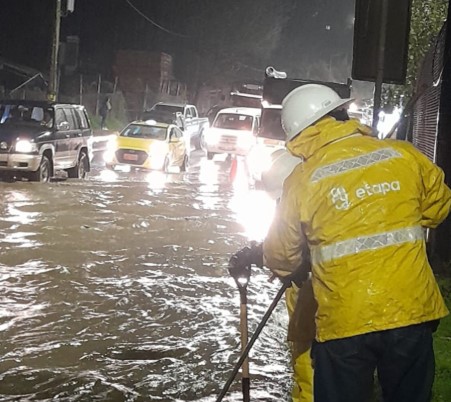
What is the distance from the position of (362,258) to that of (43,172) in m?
15.0

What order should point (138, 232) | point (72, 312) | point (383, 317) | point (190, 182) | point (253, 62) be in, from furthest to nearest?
point (253, 62) < point (190, 182) < point (138, 232) < point (72, 312) < point (383, 317)

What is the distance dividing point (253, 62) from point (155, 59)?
40.1 feet

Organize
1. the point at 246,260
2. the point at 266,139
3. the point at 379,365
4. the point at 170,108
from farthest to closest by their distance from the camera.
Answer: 1. the point at 170,108
2. the point at 266,139
3. the point at 246,260
4. the point at 379,365

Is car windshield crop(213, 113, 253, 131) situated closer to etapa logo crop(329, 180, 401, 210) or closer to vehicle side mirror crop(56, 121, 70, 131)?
vehicle side mirror crop(56, 121, 70, 131)

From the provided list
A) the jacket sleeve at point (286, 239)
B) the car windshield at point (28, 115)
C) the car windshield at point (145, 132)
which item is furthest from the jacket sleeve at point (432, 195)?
the car windshield at point (145, 132)

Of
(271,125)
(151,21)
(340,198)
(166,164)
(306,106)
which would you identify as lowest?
(166,164)

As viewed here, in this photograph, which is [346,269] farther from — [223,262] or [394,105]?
[394,105]

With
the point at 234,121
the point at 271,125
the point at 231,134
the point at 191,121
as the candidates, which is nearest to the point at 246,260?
the point at 271,125

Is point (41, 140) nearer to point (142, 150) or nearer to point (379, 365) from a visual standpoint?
point (142, 150)

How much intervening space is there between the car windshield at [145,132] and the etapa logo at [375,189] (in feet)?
59.8

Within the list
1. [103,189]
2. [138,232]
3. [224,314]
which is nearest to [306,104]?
[224,314]

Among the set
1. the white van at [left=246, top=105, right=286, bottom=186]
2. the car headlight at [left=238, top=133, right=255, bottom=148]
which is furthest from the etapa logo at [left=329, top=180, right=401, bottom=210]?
the car headlight at [left=238, top=133, right=255, bottom=148]

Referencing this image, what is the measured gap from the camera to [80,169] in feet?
63.3

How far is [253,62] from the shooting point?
56.2 m
